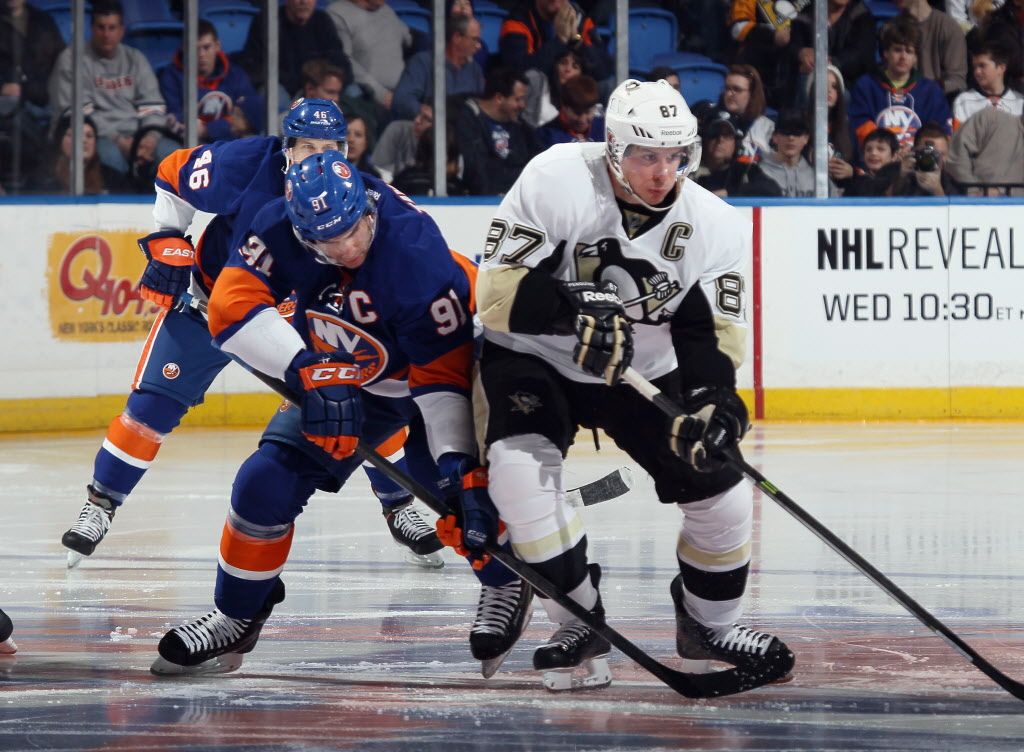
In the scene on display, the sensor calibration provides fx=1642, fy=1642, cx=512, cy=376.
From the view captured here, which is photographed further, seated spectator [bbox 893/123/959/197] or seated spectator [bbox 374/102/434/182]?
seated spectator [bbox 893/123/959/197]

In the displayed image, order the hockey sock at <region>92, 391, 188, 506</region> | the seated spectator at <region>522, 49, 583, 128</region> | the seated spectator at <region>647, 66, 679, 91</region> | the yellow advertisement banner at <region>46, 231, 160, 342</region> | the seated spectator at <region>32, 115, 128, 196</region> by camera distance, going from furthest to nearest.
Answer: the seated spectator at <region>647, 66, 679, 91</region> → the seated spectator at <region>522, 49, 583, 128</region> → the seated spectator at <region>32, 115, 128, 196</region> → the yellow advertisement banner at <region>46, 231, 160, 342</region> → the hockey sock at <region>92, 391, 188, 506</region>

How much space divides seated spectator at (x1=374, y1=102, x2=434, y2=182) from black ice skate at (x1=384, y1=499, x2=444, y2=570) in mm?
3786

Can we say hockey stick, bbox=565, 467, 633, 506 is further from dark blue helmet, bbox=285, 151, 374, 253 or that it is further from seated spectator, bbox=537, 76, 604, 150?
seated spectator, bbox=537, 76, 604, 150

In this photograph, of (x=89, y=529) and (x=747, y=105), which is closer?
(x=89, y=529)

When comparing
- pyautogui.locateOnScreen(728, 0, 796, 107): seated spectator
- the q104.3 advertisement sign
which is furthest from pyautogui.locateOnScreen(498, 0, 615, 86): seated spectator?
the q104.3 advertisement sign

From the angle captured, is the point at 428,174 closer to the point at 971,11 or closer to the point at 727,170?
the point at 727,170

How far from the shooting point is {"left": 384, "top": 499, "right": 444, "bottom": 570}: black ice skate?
457 cm

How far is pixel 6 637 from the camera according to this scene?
348 cm

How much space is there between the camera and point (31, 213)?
7.55m

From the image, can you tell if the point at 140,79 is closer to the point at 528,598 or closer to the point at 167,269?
the point at 167,269

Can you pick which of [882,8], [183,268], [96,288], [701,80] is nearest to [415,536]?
[183,268]

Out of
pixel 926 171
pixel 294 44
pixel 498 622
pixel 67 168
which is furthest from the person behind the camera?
pixel 926 171

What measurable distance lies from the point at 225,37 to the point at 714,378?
5.52 metres

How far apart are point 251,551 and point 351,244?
0.66 metres
